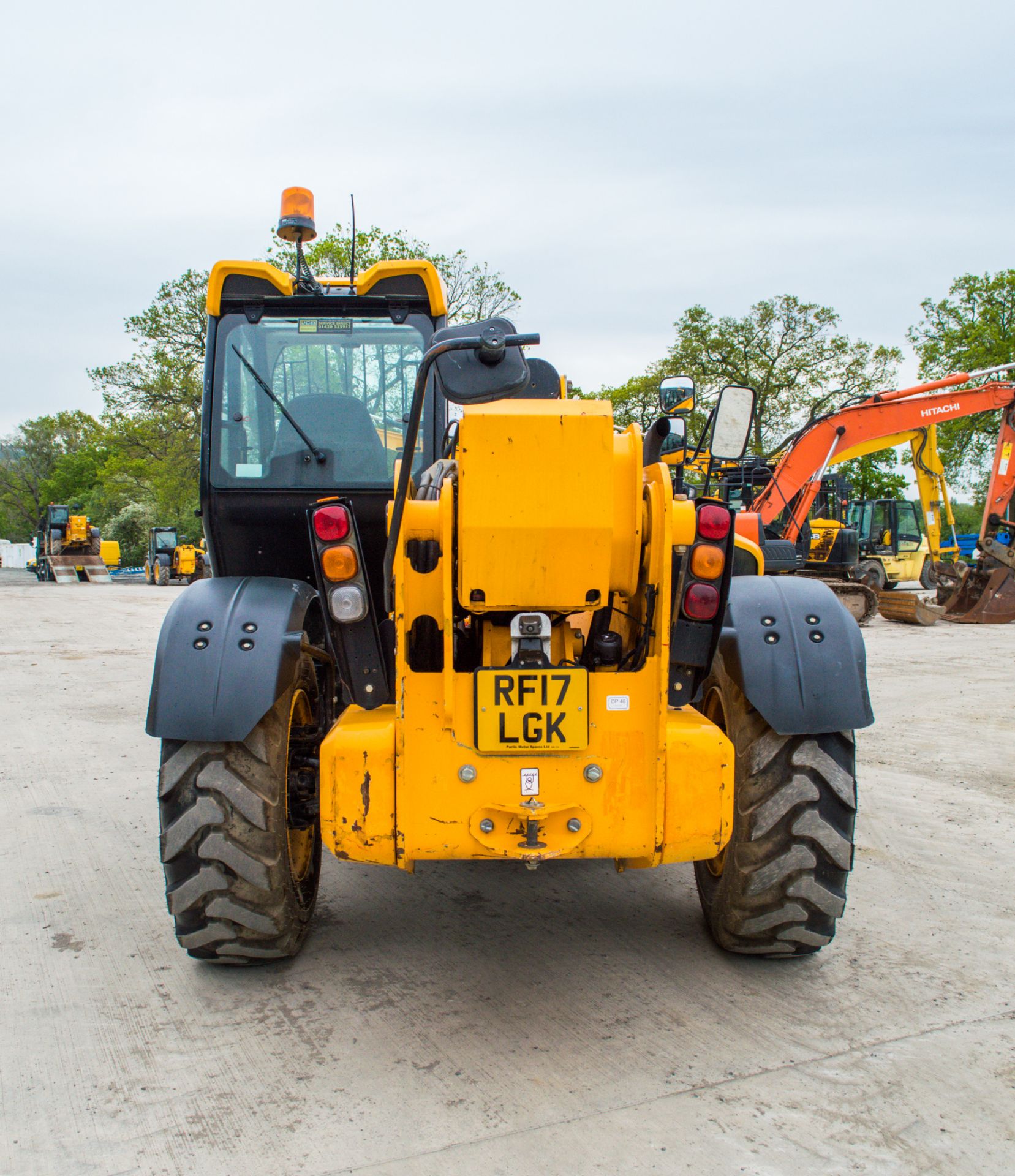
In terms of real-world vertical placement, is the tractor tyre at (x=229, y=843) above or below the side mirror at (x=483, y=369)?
below

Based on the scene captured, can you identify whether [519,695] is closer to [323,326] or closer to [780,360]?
[323,326]

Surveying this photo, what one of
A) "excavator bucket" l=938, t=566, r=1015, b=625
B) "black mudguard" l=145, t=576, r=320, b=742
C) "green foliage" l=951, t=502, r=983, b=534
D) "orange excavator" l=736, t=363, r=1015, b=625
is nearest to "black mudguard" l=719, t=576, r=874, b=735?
"black mudguard" l=145, t=576, r=320, b=742

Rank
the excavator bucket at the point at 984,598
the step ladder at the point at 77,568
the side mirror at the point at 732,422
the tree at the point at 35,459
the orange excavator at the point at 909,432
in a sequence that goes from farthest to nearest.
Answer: the tree at the point at 35,459 → the step ladder at the point at 77,568 → the excavator bucket at the point at 984,598 → the orange excavator at the point at 909,432 → the side mirror at the point at 732,422

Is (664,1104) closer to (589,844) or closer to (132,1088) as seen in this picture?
(589,844)

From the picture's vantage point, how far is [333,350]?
14.3ft

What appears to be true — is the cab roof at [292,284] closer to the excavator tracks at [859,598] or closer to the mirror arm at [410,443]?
the mirror arm at [410,443]

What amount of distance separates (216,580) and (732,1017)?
2267mm

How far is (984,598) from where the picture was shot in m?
15.7

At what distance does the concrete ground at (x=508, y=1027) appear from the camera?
94.6 inches

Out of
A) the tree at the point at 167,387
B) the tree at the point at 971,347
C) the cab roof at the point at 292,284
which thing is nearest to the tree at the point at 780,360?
the tree at the point at 971,347

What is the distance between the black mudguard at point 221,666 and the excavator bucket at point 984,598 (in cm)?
1487

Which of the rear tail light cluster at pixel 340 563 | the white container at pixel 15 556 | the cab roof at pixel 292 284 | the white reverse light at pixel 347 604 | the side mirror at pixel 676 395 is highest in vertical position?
the cab roof at pixel 292 284

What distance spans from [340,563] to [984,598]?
15.1 m

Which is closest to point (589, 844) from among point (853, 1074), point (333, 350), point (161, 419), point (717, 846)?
point (717, 846)
